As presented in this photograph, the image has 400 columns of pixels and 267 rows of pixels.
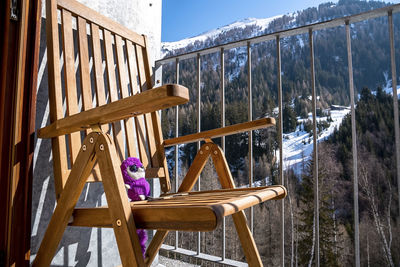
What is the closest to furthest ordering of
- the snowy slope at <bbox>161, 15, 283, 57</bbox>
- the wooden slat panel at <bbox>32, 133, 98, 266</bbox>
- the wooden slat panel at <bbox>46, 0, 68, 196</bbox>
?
the wooden slat panel at <bbox>32, 133, 98, 266</bbox> < the wooden slat panel at <bbox>46, 0, 68, 196</bbox> < the snowy slope at <bbox>161, 15, 283, 57</bbox>

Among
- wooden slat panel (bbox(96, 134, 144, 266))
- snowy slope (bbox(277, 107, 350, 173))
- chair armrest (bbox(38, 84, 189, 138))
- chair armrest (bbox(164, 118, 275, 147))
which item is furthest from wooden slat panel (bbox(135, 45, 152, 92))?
snowy slope (bbox(277, 107, 350, 173))

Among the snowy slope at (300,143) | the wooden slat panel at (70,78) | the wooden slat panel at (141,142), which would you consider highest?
the snowy slope at (300,143)

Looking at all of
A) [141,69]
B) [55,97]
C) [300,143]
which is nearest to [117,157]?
[55,97]

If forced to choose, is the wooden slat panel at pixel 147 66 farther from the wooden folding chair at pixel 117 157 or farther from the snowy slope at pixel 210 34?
the snowy slope at pixel 210 34

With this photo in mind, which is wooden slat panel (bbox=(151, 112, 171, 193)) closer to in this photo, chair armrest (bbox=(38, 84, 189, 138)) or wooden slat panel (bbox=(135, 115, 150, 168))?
wooden slat panel (bbox=(135, 115, 150, 168))

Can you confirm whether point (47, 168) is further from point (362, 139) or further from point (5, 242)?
point (362, 139)

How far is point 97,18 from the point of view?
49.9 inches

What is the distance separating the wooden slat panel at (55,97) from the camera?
908mm

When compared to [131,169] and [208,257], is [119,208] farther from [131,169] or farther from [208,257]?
[208,257]

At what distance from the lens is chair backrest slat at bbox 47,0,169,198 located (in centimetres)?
98

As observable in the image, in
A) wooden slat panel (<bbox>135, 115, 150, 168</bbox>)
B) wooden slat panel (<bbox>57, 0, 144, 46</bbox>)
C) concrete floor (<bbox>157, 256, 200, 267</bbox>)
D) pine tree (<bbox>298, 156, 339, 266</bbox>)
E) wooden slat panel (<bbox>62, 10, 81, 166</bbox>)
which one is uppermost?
wooden slat panel (<bbox>57, 0, 144, 46</bbox>)

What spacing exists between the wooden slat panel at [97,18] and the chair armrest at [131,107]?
58 centimetres

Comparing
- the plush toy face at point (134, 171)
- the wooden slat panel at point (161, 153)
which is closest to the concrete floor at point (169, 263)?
the wooden slat panel at point (161, 153)

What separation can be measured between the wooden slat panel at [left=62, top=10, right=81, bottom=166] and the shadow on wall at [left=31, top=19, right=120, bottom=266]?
16 cm
